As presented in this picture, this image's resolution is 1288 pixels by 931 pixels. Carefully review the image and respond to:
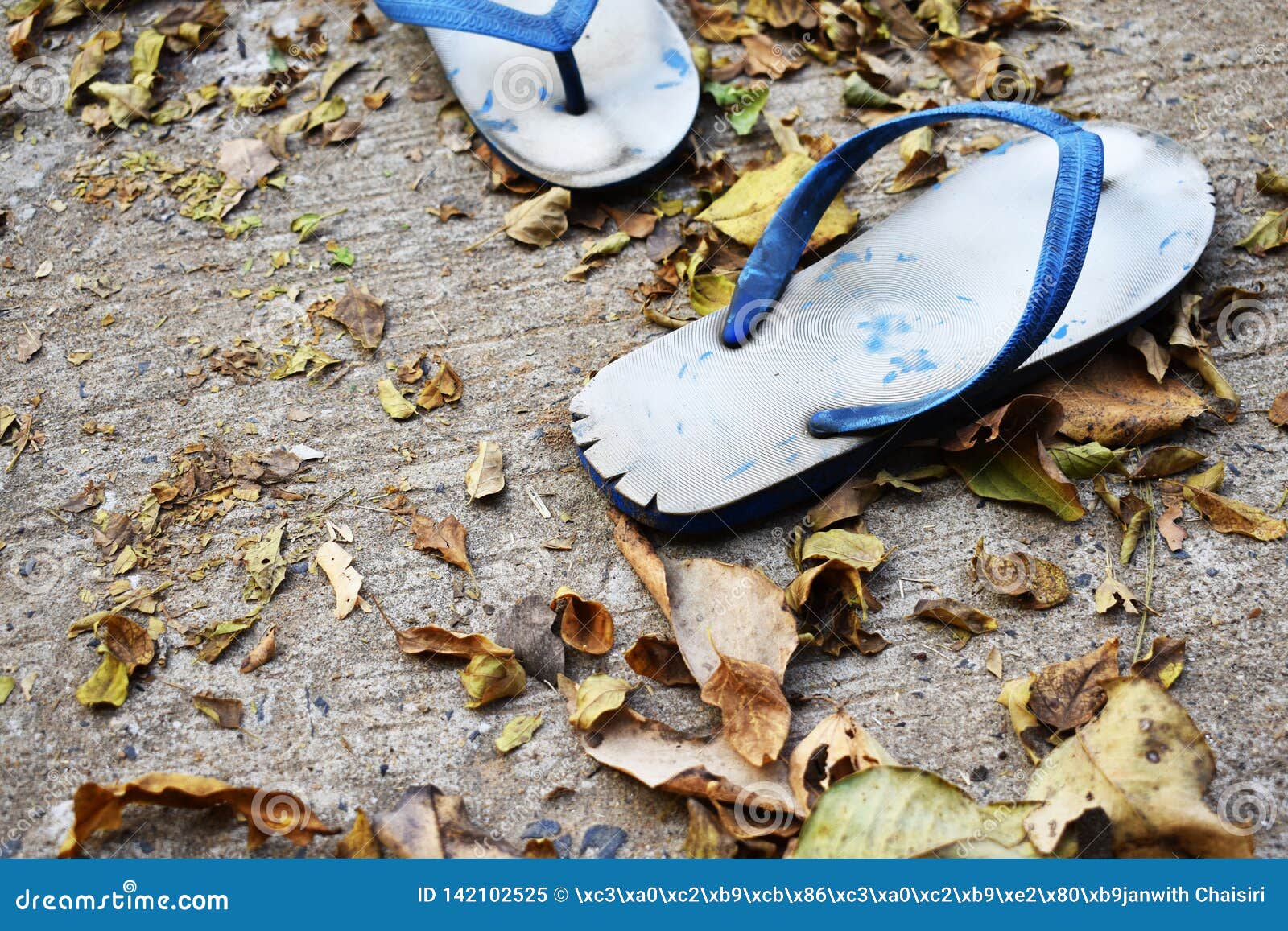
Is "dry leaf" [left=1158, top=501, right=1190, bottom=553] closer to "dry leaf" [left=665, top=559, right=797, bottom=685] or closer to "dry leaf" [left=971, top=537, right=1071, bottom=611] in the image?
"dry leaf" [left=971, top=537, right=1071, bottom=611]

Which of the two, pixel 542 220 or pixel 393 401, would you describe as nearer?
pixel 393 401

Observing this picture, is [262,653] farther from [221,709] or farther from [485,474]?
[485,474]

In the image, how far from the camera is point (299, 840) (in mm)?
1114

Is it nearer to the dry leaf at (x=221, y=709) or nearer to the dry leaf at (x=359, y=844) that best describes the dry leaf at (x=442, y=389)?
the dry leaf at (x=221, y=709)

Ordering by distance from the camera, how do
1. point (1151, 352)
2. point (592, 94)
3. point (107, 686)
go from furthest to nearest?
point (592, 94)
point (1151, 352)
point (107, 686)

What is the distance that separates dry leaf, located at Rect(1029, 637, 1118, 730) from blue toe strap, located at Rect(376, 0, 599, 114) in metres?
1.28

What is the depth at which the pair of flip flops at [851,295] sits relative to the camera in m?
1.33

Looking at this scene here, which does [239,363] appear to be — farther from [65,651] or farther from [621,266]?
[621,266]

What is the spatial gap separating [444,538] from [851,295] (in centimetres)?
73

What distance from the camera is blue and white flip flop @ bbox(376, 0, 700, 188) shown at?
1.74m

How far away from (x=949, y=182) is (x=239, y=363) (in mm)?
1230

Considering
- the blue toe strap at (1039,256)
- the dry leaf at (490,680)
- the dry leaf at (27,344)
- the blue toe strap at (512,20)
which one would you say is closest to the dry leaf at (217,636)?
the dry leaf at (490,680)

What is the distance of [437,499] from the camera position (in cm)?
143

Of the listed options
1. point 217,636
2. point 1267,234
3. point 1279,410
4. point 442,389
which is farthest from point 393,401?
point 1267,234
